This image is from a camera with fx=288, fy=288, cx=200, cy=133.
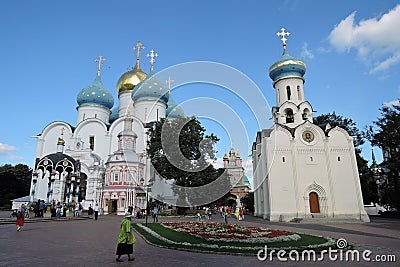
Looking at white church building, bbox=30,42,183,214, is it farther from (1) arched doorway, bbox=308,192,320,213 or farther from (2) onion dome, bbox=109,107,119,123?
(1) arched doorway, bbox=308,192,320,213

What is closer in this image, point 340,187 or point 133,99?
point 340,187

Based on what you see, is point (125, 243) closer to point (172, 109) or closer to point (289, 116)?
point (289, 116)

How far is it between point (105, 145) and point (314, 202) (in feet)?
106

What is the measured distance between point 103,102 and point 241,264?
47.5 metres

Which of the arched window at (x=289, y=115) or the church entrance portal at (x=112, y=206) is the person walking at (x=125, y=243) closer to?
the arched window at (x=289, y=115)

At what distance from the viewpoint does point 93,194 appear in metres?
39.7

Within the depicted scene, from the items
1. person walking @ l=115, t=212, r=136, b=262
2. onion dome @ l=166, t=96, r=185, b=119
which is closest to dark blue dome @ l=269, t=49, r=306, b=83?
onion dome @ l=166, t=96, r=185, b=119

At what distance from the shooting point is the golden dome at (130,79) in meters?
53.5

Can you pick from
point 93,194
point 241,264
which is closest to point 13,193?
point 93,194

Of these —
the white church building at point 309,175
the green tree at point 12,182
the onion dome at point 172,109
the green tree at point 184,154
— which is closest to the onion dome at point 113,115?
the onion dome at point 172,109

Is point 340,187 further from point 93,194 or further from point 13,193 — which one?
point 13,193

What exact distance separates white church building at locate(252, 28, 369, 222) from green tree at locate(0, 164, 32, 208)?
4814cm

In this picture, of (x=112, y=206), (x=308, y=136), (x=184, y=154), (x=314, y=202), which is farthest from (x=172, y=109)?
(x=314, y=202)

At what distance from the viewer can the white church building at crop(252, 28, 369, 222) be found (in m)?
24.3
